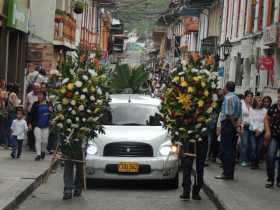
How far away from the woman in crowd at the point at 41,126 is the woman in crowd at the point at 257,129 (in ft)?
15.7

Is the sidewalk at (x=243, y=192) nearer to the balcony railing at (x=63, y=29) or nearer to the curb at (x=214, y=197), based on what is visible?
the curb at (x=214, y=197)

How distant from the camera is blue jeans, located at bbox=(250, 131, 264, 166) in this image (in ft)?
66.9

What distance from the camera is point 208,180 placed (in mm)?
16859

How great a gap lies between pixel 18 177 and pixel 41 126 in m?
4.15

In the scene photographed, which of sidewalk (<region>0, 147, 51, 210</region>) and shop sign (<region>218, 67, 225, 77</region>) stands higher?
shop sign (<region>218, 67, 225, 77</region>)

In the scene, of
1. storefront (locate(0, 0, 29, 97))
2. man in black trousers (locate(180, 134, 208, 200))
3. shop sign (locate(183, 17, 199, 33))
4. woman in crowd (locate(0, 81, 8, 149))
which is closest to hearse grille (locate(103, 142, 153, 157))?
man in black trousers (locate(180, 134, 208, 200))

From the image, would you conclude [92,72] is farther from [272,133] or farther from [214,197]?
[272,133]

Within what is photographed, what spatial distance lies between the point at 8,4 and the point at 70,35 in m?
14.4

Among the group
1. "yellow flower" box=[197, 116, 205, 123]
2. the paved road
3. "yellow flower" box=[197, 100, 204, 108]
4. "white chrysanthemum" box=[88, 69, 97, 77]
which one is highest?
"white chrysanthemum" box=[88, 69, 97, 77]

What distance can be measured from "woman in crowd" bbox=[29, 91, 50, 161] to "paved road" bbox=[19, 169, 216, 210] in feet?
9.36

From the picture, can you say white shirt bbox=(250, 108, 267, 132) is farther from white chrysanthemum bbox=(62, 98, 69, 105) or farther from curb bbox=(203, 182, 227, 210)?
white chrysanthemum bbox=(62, 98, 69, 105)

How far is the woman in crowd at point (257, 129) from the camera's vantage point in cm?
2042

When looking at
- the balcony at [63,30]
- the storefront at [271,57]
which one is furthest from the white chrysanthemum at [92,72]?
the balcony at [63,30]

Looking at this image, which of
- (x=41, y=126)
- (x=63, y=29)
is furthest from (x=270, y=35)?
(x=63, y=29)
